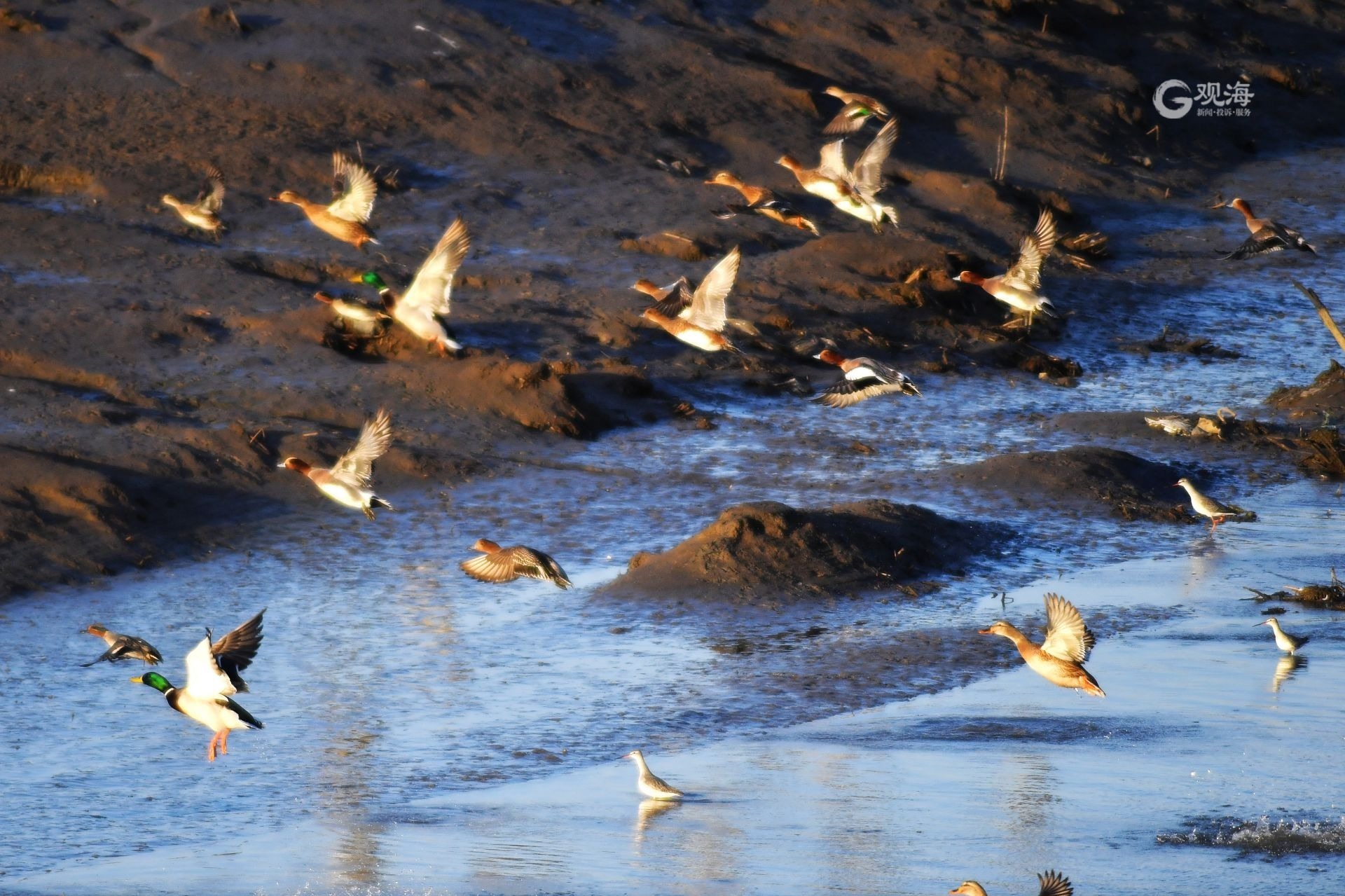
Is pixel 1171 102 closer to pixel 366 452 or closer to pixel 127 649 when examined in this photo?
pixel 366 452

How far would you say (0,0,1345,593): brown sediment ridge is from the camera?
1472cm

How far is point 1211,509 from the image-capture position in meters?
14.3

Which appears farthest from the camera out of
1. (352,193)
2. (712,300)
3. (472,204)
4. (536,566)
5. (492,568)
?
Answer: (472,204)

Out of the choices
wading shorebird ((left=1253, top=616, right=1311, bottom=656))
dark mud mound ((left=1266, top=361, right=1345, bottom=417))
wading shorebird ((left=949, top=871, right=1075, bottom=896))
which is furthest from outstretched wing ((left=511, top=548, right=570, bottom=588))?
dark mud mound ((left=1266, top=361, right=1345, bottom=417))

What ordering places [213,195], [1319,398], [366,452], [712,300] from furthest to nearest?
[1319,398]
[213,195]
[712,300]
[366,452]

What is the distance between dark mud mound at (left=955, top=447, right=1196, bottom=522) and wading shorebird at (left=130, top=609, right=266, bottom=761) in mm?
7348

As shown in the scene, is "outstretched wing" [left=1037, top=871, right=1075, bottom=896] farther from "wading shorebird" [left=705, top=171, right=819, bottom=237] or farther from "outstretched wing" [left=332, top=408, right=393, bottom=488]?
"wading shorebird" [left=705, top=171, right=819, bottom=237]

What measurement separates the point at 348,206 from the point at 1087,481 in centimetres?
630

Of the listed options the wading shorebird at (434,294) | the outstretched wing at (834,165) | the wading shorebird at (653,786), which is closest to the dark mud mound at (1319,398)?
the outstretched wing at (834,165)

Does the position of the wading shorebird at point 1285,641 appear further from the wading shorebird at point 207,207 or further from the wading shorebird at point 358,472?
the wading shorebird at point 207,207

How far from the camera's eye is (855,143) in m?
21.8

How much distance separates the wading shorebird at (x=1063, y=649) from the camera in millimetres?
9727

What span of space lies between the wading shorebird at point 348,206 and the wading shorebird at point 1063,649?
22.7ft

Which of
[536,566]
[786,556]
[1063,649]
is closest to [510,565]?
[536,566]
